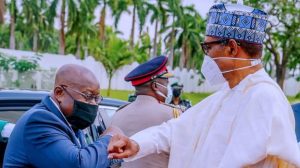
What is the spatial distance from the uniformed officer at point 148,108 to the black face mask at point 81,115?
3.10 feet

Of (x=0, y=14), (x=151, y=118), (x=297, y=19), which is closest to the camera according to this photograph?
(x=151, y=118)

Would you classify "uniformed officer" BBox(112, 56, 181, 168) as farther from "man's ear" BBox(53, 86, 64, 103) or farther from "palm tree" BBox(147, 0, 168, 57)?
"palm tree" BBox(147, 0, 168, 57)

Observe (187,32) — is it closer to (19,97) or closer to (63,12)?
(63,12)

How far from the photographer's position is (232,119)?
2355 millimetres

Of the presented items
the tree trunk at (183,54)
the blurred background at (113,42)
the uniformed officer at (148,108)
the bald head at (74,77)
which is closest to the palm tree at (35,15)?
the blurred background at (113,42)

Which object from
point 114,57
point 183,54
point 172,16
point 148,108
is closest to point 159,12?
point 172,16

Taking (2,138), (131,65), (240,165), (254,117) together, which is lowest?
(131,65)

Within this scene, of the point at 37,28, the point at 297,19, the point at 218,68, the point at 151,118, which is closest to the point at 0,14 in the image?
the point at 297,19

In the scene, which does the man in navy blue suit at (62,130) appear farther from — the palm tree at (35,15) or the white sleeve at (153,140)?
the palm tree at (35,15)

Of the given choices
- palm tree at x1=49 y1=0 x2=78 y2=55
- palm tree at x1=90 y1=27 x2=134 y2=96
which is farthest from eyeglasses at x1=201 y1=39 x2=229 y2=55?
palm tree at x1=49 y1=0 x2=78 y2=55

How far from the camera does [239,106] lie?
93.0 inches

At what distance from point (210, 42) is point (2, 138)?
1540mm

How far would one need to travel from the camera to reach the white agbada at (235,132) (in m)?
2.19

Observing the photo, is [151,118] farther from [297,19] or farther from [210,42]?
[297,19]
